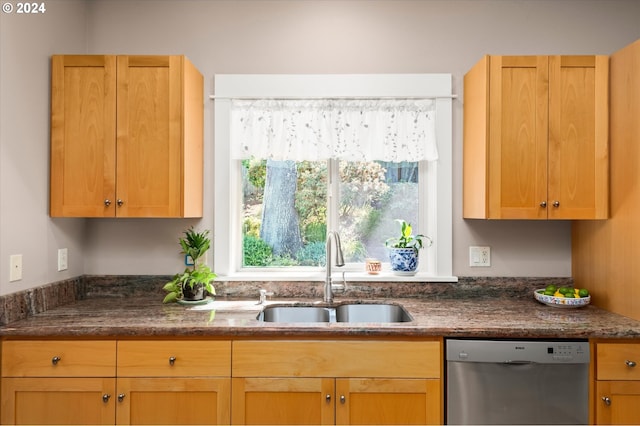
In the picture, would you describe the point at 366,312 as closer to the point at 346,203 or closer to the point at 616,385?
the point at 346,203

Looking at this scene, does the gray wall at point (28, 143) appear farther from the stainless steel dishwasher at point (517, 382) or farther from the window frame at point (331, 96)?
the stainless steel dishwasher at point (517, 382)

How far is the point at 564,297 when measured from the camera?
2.34m

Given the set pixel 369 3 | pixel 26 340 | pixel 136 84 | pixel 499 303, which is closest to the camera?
pixel 26 340

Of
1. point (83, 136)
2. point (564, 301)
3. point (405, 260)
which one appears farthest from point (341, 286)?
point (83, 136)

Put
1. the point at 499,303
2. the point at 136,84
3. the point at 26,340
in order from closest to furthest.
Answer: the point at 26,340
the point at 136,84
the point at 499,303

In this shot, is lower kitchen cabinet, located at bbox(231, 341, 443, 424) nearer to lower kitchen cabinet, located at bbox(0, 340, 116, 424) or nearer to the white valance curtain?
lower kitchen cabinet, located at bbox(0, 340, 116, 424)

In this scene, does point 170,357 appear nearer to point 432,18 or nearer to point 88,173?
point 88,173

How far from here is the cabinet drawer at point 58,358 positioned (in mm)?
1931

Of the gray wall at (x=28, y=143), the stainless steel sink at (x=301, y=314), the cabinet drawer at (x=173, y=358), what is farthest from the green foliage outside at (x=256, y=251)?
the gray wall at (x=28, y=143)

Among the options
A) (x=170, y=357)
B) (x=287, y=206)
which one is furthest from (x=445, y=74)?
(x=170, y=357)

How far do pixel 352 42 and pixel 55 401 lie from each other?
2377 millimetres

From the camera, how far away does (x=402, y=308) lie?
241cm

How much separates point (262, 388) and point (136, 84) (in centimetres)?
162

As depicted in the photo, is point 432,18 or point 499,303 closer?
point 499,303
